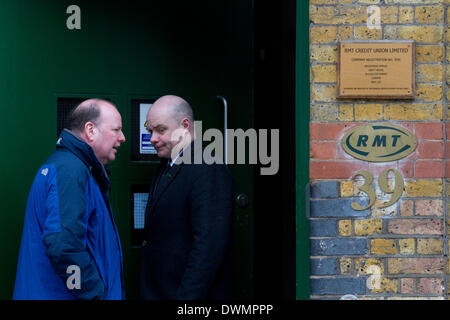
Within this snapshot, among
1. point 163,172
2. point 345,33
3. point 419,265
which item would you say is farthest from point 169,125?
point 419,265

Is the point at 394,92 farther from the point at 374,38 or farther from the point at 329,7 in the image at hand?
the point at 329,7

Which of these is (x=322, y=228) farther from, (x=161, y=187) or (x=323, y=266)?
(x=161, y=187)

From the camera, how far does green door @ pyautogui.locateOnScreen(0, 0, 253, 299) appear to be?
373 centimetres

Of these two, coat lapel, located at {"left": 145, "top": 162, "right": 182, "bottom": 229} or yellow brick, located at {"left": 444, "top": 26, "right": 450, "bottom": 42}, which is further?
coat lapel, located at {"left": 145, "top": 162, "right": 182, "bottom": 229}

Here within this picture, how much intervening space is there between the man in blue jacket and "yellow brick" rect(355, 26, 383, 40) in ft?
4.42

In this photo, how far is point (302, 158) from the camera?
334cm

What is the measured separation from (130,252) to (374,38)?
1891 mm

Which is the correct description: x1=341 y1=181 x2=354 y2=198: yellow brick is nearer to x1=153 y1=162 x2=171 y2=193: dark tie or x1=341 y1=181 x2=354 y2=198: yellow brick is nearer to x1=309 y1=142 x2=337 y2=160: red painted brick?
x1=309 y1=142 x2=337 y2=160: red painted brick

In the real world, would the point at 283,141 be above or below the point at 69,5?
below

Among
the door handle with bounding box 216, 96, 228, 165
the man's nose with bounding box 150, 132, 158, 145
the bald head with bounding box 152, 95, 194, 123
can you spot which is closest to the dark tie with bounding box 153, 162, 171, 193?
the man's nose with bounding box 150, 132, 158, 145

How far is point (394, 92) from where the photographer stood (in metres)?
3.34

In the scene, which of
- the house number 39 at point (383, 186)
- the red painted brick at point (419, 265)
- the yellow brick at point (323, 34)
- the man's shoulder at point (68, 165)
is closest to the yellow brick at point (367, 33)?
the yellow brick at point (323, 34)
